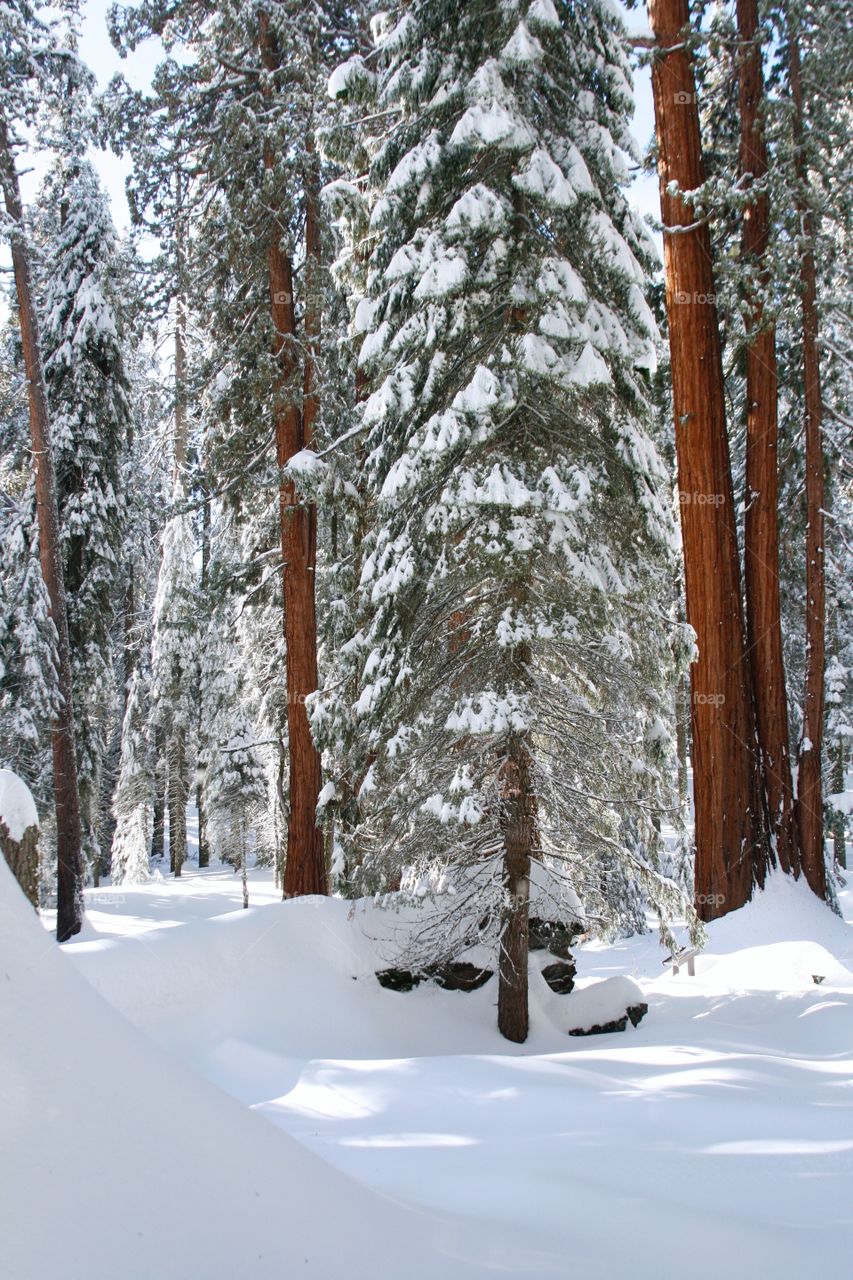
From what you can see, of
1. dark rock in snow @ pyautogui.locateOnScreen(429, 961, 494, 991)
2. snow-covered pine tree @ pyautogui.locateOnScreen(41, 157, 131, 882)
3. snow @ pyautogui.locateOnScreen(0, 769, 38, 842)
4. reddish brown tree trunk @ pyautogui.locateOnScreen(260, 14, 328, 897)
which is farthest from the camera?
snow-covered pine tree @ pyautogui.locateOnScreen(41, 157, 131, 882)

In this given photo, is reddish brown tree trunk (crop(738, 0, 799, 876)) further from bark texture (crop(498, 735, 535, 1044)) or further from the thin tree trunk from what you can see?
the thin tree trunk

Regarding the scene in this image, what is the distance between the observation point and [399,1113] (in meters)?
4.46

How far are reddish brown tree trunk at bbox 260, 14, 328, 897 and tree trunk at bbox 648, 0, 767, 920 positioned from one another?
439 centimetres

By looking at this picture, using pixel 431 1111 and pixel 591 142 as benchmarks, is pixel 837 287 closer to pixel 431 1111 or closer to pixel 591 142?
pixel 591 142

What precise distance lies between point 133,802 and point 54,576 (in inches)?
531

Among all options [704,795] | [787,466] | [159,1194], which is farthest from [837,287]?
[159,1194]

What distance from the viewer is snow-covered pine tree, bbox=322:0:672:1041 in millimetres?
6648

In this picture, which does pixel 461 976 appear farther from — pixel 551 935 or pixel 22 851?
pixel 22 851

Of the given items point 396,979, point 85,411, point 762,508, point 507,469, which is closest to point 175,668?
point 85,411

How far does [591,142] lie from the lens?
7125 millimetres

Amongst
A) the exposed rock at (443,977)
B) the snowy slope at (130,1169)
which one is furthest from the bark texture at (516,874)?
the snowy slope at (130,1169)

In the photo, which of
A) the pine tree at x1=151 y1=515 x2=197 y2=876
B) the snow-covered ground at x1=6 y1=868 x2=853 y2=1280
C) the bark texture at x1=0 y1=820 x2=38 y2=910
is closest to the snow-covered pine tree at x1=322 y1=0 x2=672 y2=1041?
the snow-covered ground at x1=6 y1=868 x2=853 y2=1280

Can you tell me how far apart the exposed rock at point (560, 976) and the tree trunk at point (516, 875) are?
147cm

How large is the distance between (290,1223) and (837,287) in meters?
13.0
